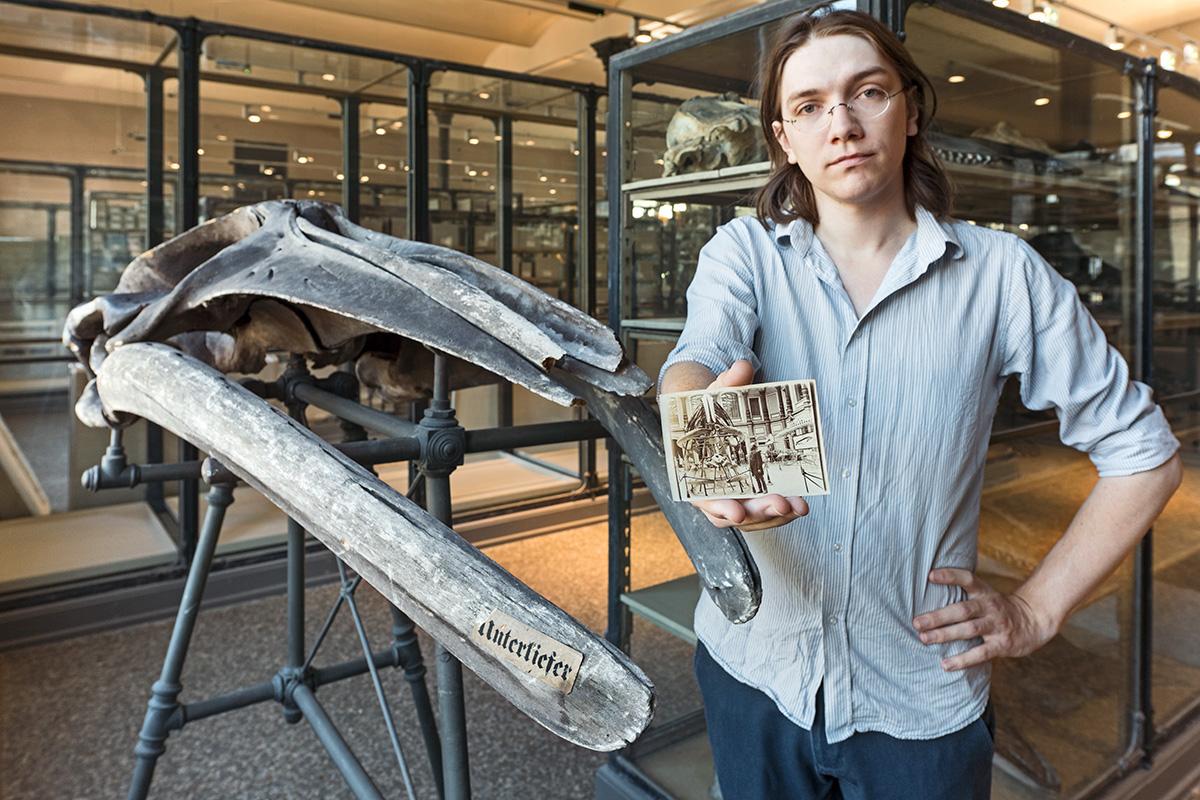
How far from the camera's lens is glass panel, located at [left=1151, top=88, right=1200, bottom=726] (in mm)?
2434

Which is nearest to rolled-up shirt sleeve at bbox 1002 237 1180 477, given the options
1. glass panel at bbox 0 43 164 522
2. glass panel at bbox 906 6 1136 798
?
glass panel at bbox 906 6 1136 798

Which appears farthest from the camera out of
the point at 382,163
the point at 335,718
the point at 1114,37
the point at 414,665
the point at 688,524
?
the point at 382,163

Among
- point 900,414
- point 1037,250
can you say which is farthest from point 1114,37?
point 900,414

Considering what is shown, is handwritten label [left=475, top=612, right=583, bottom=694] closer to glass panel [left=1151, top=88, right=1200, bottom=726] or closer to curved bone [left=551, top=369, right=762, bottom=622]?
curved bone [left=551, top=369, right=762, bottom=622]

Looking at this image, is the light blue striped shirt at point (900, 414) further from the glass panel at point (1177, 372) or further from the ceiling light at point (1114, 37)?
the ceiling light at point (1114, 37)

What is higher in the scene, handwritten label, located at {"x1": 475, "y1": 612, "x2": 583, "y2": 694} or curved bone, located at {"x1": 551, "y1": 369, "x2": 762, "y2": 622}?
curved bone, located at {"x1": 551, "y1": 369, "x2": 762, "y2": 622}

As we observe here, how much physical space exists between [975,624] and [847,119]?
2.04 feet

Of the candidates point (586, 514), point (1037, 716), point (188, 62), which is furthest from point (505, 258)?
point (1037, 716)

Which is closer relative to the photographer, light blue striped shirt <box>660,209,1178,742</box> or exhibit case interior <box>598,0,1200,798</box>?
light blue striped shirt <box>660,209,1178,742</box>

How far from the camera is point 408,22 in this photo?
6.16m

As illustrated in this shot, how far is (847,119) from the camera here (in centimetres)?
100

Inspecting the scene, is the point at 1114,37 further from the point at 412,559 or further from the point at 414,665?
the point at 412,559

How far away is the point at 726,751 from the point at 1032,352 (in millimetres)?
648

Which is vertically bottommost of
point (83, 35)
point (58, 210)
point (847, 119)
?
point (847, 119)
